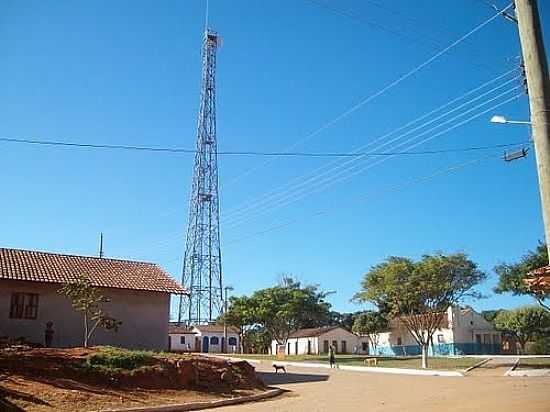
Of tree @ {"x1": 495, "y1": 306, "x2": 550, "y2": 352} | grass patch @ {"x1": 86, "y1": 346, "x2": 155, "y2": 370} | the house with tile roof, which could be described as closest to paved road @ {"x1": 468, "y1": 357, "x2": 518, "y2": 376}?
the house with tile roof

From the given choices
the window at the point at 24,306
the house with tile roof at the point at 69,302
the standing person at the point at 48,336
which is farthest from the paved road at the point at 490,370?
the window at the point at 24,306

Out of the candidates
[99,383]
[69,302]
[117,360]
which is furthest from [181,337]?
[99,383]

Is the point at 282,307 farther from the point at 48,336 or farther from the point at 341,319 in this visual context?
the point at 341,319

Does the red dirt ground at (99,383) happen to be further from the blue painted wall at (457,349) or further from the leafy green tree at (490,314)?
the leafy green tree at (490,314)

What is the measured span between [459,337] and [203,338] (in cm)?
3546

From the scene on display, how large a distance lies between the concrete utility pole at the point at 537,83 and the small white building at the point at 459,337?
59623 millimetres

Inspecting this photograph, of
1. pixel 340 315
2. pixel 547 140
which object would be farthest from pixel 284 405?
pixel 340 315

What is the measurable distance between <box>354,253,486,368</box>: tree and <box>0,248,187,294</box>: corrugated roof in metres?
17.2

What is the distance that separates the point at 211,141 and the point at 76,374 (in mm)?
31595

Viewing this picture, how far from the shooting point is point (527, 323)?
61969 millimetres

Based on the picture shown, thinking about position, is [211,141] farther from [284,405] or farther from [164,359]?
[284,405]

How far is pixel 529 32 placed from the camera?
692 centimetres

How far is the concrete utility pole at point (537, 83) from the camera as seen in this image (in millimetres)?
6582

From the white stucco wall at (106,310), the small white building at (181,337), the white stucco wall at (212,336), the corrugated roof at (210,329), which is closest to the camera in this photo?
the white stucco wall at (106,310)
